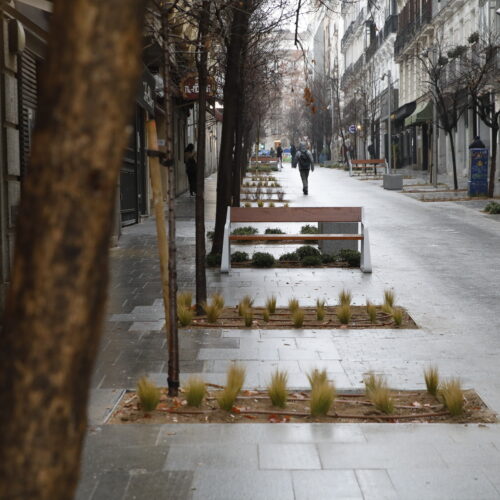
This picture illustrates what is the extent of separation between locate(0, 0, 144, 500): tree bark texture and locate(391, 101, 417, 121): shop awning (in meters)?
55.8

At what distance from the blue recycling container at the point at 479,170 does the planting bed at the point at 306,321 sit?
19410 mm

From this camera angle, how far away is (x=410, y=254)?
1491 centimetres

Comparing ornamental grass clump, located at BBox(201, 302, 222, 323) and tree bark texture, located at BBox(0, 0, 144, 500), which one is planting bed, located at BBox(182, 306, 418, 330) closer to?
ornamental grass clump, located at BBox(201, 302, 222, 323)

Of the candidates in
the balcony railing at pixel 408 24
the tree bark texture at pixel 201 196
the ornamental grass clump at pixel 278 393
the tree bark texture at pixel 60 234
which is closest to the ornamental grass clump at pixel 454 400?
the ornamental grass clump at pixel 278 393

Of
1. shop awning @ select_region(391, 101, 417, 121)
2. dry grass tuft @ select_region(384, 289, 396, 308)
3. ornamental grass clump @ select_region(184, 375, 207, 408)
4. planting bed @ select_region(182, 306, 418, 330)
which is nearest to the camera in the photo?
ornamental grass clump @ select_region(184, 375, 207, 408)

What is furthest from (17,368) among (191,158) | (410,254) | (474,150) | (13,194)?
(191,158)

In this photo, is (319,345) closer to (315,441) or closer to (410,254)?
(315,441)

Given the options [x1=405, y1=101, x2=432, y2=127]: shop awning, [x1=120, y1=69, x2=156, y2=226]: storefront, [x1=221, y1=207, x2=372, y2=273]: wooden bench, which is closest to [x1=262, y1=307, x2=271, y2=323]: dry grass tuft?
[x1=221, y1=207, x2=372, y2=273]: wooden bench

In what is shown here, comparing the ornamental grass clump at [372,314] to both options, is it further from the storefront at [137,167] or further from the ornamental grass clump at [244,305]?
the storefront at [137,167]

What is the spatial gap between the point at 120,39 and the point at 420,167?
175ft

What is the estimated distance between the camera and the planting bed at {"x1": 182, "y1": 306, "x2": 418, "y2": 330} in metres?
8.74

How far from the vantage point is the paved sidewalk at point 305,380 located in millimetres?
4391

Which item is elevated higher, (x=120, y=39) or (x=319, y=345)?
(x=120, y=39)

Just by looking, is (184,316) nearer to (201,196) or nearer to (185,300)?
(185,300)
